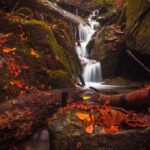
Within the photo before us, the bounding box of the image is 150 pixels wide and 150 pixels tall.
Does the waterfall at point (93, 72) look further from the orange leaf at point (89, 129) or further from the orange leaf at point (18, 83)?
the orange leaf at point (89, 129)

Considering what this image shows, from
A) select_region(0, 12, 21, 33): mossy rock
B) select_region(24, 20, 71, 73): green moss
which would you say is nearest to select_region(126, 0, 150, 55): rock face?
select_region(24, 20, 71, 73): green moss

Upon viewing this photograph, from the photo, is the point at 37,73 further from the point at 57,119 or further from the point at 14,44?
the point at 57,119

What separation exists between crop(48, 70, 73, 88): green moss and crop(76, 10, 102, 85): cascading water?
17.1 ft

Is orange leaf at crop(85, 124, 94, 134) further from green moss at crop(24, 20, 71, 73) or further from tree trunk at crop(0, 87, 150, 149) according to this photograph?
green moss at crop(24, 20, 71, 73)

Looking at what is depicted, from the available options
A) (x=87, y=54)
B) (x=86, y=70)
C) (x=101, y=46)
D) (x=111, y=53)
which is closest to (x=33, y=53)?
(x=86, y=70)

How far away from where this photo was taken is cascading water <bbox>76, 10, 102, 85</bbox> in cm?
1448

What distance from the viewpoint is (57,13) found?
17.9 meters

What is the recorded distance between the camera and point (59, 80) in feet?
25.9

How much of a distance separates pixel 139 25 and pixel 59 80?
617 centimetres

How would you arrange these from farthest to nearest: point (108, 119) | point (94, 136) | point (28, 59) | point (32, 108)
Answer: point (28, 59) → point (32, 108) → point (108, 119) → point (94, 136)

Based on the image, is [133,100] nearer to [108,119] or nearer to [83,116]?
[108,119]

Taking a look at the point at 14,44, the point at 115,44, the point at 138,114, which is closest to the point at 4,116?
the point at 138,114

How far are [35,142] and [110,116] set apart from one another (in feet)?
5.37

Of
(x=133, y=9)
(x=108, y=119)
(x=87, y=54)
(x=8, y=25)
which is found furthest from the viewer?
(x=87, y=54)
